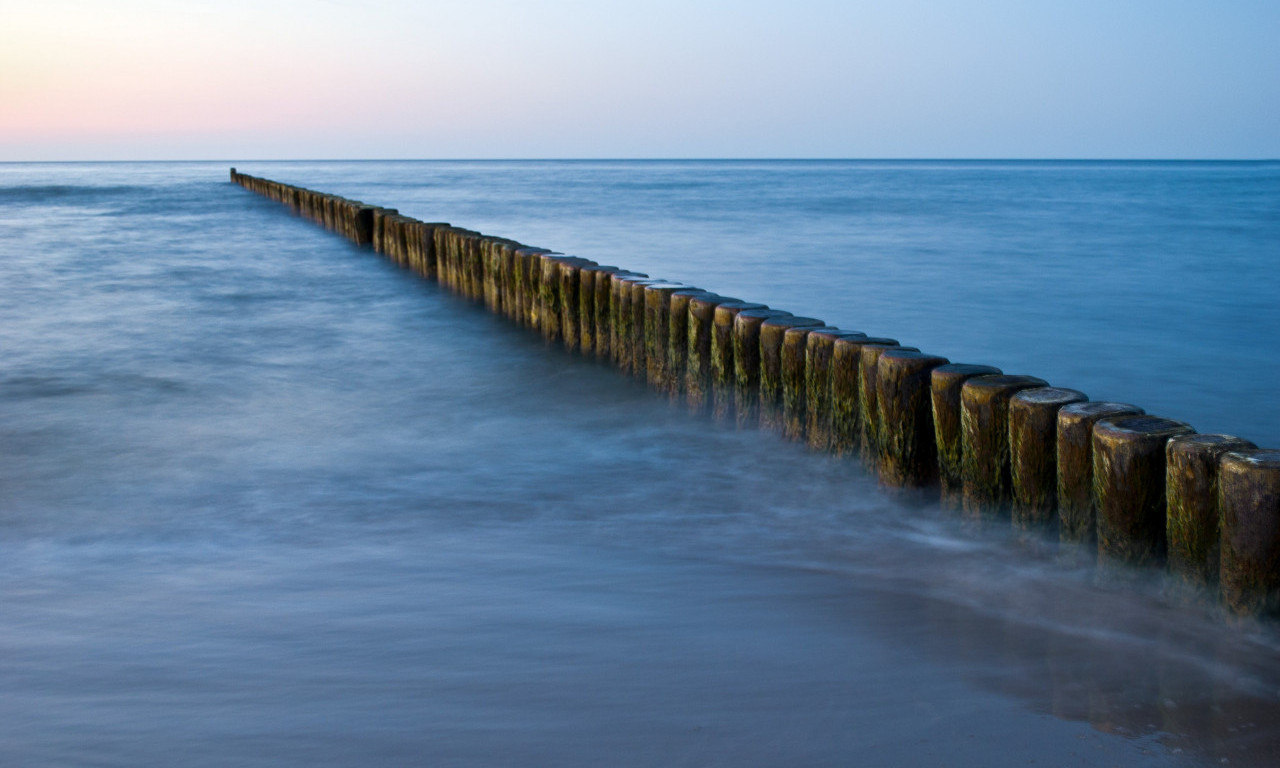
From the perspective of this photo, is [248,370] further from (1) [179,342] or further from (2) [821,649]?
(2) [821,649]

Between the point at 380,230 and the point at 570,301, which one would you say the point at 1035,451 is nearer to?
the point at 570,301

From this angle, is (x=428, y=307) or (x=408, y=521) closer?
(x=408, y=521)

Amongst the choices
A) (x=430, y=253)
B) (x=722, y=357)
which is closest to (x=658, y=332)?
(x=722, y=357)

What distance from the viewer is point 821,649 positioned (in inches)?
111

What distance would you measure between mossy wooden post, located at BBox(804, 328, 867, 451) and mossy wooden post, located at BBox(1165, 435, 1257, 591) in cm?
148

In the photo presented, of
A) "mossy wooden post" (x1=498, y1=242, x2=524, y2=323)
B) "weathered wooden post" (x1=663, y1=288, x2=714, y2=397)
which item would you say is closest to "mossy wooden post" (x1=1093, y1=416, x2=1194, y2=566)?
"weathered wooden post" (x1=663, y1=288, x2=714, y2=397)

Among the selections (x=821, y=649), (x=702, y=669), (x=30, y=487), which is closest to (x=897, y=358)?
(x=821, y=649)

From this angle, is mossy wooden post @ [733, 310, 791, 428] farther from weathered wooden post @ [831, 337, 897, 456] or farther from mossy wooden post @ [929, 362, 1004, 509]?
mossy wooden post @ [929, 362, 1004, 509]

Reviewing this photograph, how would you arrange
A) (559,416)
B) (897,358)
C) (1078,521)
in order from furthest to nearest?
(559,416) → (897,358) → (1078,521)

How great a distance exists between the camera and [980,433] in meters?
3.40

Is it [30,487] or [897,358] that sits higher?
[897,358]

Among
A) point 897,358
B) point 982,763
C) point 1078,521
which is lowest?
point 982,763

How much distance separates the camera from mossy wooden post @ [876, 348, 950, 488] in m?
3.69

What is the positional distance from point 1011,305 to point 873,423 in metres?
7.02
